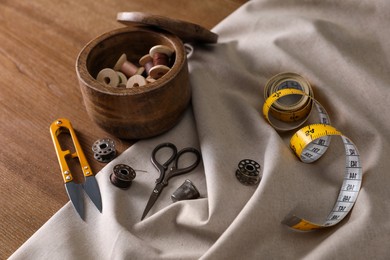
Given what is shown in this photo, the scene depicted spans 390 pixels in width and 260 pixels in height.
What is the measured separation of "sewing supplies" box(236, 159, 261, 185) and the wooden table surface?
23 cm

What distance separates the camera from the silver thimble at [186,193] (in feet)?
2.88

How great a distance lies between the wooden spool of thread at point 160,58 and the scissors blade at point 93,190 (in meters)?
0.22

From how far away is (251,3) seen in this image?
1.21m

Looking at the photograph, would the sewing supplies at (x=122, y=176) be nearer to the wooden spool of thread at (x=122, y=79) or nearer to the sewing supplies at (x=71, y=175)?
the sewing supplies at (x=71, y=175)

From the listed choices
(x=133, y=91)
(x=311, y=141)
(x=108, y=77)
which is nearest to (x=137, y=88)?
(x=133, y=91)

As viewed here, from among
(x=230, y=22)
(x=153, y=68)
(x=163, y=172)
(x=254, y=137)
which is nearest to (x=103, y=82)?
(x=153, y=68)

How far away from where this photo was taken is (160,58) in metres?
0.95

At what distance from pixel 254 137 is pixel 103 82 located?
0.30 metres

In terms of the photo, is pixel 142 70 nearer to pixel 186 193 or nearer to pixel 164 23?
pixel 164 23

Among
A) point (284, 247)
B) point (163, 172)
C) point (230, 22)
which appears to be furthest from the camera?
point (230, 22)

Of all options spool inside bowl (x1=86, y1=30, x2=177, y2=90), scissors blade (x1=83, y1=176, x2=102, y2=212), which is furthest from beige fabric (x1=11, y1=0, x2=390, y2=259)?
spool inside bowl (x1=86, y1=30, x2=177, y2=90)

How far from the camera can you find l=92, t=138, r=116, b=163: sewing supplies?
3.09ft

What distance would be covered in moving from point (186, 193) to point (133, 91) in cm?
20

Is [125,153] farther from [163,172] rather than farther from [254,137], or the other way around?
[254,137]
